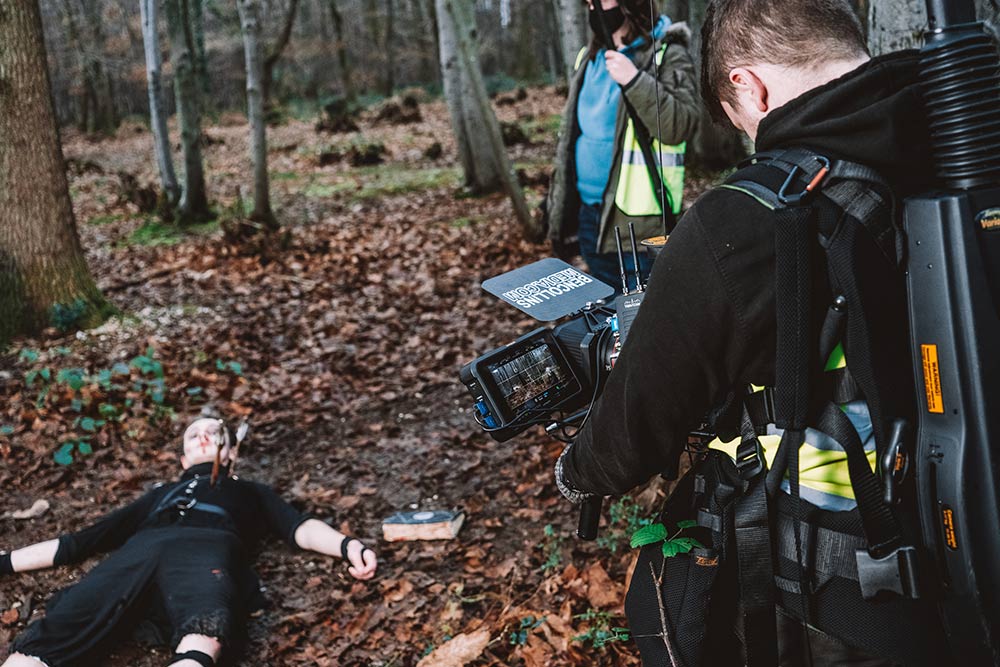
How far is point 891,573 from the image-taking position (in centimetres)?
154

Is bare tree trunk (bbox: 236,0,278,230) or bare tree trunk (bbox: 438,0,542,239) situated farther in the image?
bare tree trunk (bbox: 236,0,278,230)

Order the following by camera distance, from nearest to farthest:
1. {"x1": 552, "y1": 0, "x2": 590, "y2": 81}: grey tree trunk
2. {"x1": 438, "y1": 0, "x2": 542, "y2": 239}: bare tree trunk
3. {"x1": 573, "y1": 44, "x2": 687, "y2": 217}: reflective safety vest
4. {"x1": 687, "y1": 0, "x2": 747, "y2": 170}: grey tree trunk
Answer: {"x1": 573, "y1": 44, "x2": 687, "y2": 217}: reflective safety vest
{"x1": 438, "y1": 0, "x2": 542, "y2": 239}: bare tree trunk
{"x1": 552, "y1": 0, "x2": 590, "y2": 81}: grey tree trunk
{"x1": 687, "y1": 0, "x2": 747, "y2": 170}: grey tree trunk

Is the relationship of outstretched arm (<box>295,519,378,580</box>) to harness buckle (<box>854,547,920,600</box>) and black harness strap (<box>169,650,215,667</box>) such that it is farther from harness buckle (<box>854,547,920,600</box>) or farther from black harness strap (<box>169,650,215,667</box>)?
harness buckle (<box>854,547,920,600</box>)

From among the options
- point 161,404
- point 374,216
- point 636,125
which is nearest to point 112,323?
point 161,404

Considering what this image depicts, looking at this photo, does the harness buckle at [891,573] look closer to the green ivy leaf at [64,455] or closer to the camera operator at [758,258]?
the camera operator at [758,258]

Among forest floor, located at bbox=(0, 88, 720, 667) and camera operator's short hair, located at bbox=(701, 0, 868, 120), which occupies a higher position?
camera operator's short hair, located at bbox=(701, 0, 868, 120)

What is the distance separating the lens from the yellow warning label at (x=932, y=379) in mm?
1472

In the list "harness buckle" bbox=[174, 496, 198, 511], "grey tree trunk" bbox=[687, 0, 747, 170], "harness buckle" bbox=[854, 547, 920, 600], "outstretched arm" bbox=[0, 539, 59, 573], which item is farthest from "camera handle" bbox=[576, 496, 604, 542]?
"grey tree trunk" bbox=[687, 0, 747, 170]

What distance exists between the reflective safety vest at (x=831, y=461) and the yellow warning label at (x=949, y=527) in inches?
5.8

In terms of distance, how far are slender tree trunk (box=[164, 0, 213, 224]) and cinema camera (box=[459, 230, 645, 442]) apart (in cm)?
1109

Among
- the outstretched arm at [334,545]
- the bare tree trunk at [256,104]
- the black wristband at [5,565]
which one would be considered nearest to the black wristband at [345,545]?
the outstretched arm at [334,545]

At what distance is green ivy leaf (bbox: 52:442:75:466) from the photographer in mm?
5395

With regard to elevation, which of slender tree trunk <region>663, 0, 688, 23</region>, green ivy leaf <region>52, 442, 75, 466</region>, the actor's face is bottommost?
green ivy leaf <region>52, 442, 75, 466</region>

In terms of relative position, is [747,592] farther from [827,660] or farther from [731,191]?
[731,191]
